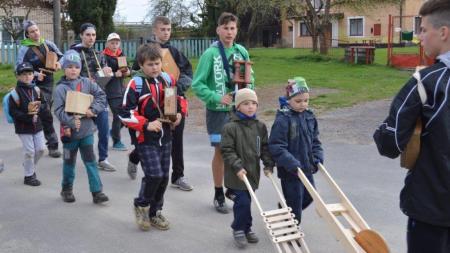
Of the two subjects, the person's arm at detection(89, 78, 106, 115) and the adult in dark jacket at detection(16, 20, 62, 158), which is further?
the adult in dark jacket at detection(16, 20, 62, 158)

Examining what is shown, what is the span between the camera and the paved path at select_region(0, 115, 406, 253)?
4.87 m

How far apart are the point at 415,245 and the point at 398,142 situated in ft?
1.94

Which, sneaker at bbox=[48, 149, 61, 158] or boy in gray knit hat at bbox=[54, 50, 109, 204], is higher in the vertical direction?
boy in gray knit hat at bbox=[54, 50, 109, 204]

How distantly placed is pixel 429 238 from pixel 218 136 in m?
3.08

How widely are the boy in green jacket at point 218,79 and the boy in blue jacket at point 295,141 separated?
3.37 feet

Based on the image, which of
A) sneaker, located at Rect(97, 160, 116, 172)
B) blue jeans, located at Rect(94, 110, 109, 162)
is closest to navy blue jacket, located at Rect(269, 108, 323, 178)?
sneaker, located at Rect(97, 160, 116, 172)

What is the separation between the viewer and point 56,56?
27.2 ft

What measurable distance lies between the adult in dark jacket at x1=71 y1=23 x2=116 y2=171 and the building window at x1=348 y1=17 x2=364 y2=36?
48708mm

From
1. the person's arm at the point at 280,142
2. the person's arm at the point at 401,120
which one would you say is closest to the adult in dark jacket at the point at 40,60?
the person's arm at the point at 280,142

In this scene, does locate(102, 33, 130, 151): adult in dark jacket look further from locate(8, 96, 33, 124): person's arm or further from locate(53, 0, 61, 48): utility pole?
locate(53, 0, 61, 48): utility pole

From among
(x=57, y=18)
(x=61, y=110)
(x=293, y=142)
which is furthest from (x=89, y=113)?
(x=57, y=18)

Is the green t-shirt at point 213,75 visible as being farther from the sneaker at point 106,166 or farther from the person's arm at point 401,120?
the person's arm at point 401,120

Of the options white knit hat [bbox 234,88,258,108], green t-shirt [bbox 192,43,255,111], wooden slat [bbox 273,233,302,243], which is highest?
green t-shirt [bbox 192,43,255,111]

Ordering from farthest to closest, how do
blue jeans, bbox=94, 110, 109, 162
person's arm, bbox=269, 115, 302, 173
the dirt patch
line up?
the dirt patch, blue jeans, bbox=94, 110, 109, 162, person's arm, bbox=269, 115, 302, 173
